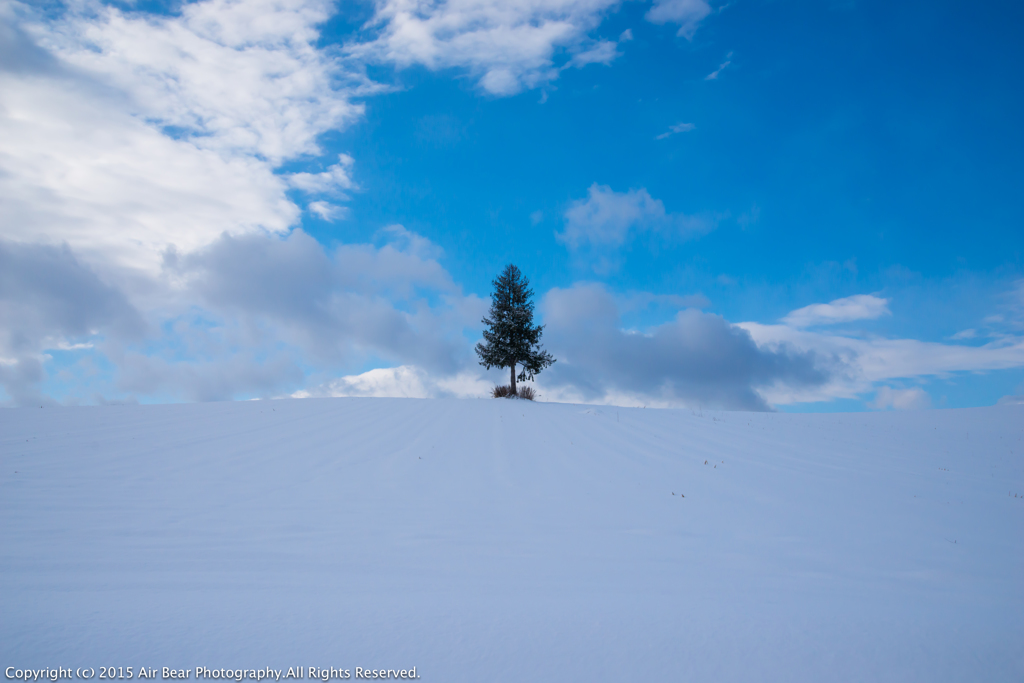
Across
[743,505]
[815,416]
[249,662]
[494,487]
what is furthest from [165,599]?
[815,416]

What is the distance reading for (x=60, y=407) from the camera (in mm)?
13102

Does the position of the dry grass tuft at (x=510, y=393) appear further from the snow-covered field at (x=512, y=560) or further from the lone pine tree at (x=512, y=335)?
the snow-covered field at (x=512, y=560)

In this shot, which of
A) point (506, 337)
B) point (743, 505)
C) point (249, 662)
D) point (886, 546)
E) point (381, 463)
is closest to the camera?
point (249, 662)

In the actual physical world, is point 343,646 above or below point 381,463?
below

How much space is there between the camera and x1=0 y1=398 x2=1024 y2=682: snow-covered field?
2.74 metres

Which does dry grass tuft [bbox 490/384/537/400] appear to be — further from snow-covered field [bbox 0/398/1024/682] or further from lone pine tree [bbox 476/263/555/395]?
snow-covered field [bbox 0/398/1024/682]

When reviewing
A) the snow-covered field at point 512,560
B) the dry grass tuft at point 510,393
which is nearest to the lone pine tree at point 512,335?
the dry grass tuft at point 510,393

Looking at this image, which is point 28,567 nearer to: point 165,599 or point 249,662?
point 165,599

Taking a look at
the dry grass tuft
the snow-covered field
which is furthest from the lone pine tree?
the snow-covered field

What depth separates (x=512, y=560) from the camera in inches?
157

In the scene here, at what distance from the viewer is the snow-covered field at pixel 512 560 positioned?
274cm

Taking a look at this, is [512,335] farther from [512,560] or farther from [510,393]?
[512,560]

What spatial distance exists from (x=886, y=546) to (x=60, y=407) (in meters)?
17.5

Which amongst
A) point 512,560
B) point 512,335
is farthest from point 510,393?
point 512,560
